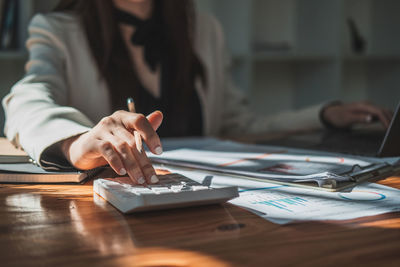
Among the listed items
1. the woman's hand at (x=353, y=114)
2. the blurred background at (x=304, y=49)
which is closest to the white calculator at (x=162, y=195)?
the woman's hand at (x=353, y=114)

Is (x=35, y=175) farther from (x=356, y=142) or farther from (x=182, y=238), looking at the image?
(x=356, y=142)

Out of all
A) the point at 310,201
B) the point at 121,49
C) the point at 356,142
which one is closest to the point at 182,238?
the point at 310,201

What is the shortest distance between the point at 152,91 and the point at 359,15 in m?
2.23

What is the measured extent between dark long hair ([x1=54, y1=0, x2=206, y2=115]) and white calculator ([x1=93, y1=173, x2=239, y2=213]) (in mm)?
947

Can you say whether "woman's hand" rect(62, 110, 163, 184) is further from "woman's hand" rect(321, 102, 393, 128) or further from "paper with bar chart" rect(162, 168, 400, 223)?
"woman's hand" rect(321, 102, 393, 128)

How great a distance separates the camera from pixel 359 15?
3.25 m

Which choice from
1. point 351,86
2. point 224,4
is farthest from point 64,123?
Result: point 351,86

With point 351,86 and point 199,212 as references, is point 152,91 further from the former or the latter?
point 351,86

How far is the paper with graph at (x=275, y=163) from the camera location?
0.69 metres

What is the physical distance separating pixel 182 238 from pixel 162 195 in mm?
80

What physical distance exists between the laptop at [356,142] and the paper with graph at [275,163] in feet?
0.25

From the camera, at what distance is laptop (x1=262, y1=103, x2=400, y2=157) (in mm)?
894

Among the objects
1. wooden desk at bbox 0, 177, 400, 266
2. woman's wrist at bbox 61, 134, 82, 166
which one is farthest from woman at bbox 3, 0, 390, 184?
wooden desk at bbox 0, 177, 400, 266

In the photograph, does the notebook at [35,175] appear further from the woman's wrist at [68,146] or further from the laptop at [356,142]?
the laptop at [356,142]
